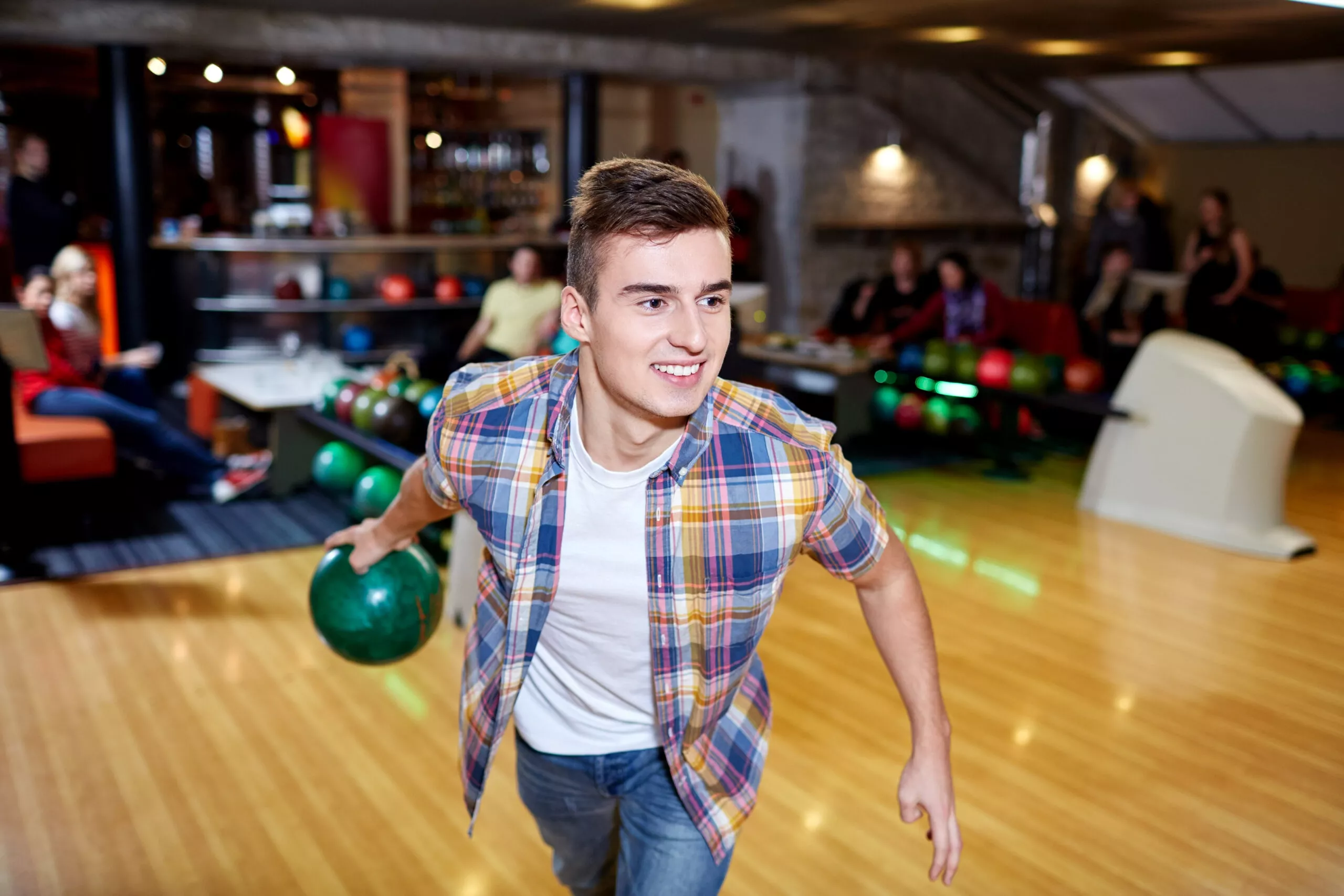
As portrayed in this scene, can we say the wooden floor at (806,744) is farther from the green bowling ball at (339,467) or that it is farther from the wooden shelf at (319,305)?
the wooden shelf at (319,305)

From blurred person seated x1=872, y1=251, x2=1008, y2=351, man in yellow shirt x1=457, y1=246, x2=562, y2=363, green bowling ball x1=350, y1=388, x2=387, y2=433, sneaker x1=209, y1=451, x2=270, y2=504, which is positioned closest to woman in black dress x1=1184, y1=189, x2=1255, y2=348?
blurred person seated x1=872, y1=251, x2=1008, y2=351

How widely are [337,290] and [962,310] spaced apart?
14.5 ft

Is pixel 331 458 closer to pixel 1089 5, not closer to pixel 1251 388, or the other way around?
pixel 1251 388

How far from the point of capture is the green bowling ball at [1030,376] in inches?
236

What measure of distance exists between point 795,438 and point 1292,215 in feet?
37.4

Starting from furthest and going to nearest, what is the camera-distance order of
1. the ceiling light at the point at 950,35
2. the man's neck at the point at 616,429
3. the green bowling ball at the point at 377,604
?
the ceiling light at the point at 950,35 → the green bowling ball at the point at 377,604 → the man's neck at the point at 616,429

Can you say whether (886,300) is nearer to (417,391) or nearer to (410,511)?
(417,391)

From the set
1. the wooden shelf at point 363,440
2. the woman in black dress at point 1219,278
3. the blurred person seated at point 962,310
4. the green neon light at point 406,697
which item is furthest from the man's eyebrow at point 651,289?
the woman in black dress at point 1219,278

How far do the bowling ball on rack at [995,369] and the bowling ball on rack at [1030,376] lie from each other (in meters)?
0.06

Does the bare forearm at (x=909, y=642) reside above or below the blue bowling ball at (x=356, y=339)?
above

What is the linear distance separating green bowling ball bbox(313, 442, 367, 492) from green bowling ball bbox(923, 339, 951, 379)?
3074 millimetres

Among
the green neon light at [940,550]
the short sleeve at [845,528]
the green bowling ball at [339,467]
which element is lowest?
the green neon light at [940,550]

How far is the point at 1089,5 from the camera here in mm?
6863

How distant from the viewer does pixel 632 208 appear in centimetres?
141
